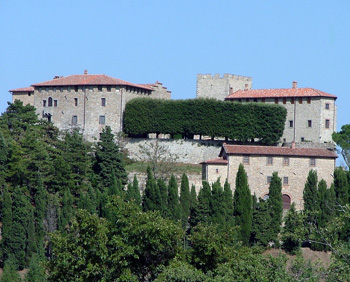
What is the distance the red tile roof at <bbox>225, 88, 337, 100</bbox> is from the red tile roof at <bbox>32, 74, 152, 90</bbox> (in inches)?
311

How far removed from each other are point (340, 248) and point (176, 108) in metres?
47.8

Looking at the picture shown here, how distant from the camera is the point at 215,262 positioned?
3784 centimetres

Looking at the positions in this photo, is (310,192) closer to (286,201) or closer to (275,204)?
(275,204)

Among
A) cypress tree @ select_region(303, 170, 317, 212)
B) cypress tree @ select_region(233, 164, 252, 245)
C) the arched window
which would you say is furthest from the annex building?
cypress tree @ select_region(303, 170, 317, 212)

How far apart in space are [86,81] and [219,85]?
40.7ft

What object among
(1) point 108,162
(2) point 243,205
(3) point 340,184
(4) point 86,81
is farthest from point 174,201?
(4) point 86,81

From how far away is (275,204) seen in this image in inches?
2313

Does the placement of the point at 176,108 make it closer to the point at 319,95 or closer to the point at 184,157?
the point at 184,157

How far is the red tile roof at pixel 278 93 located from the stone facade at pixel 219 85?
4.57 ft

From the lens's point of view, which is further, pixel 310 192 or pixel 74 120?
pixel 74 120

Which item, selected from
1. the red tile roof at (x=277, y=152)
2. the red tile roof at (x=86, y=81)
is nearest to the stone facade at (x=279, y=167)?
the red tile roof at (x=277, y=152)

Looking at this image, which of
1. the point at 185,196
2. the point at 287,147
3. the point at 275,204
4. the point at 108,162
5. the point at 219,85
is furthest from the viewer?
the point at 219,85

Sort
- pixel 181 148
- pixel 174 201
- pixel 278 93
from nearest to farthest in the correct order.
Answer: pixel 174 201 < pixel 181 148 < pixel 278 93

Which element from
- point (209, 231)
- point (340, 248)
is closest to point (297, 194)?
point (209, 231)
